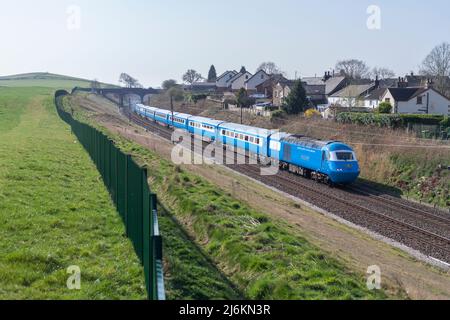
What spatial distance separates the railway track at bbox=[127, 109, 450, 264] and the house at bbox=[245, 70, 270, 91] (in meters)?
84.1

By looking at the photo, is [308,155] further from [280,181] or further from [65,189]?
[65,189]

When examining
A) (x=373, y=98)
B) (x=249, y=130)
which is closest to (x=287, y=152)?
(x=249, y=130)

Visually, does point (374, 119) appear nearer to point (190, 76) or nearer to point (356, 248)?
point (356, 248)

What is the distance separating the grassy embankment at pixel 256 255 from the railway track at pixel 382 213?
5.76 meters

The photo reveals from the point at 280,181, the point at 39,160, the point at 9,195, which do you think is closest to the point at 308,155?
the point at 280,181

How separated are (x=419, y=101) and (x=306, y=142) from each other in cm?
3596

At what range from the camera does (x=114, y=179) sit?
54.3ft

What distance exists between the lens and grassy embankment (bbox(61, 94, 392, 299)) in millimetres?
11133

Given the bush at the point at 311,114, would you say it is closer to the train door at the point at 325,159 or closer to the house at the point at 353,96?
the house at the point at 353,96

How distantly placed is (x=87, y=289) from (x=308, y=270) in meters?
5.34

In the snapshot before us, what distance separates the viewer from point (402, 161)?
34.2m

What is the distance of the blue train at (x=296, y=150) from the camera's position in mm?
30547

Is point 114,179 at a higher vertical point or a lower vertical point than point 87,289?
higher

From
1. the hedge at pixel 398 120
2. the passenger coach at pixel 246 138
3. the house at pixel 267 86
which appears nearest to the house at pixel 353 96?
the house at pixel 267 86
